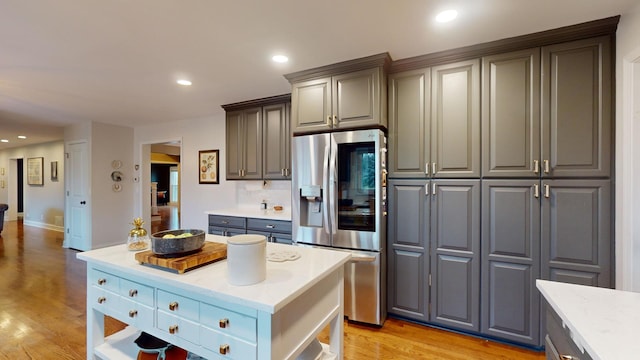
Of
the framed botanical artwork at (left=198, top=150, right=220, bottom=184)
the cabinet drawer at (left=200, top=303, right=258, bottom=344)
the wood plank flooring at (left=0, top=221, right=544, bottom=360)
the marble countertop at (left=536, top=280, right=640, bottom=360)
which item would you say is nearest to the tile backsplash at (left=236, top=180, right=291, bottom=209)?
the framed botanical artwork at (left=198, top=150, right=220, bottom=184)

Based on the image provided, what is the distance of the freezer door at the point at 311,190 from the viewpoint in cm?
256

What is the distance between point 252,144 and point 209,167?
1.25m

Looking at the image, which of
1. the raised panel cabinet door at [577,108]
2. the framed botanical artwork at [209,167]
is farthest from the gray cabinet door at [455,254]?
the framed botanical artwork at [209,167]

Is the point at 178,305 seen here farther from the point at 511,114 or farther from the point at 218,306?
the point at 511,114

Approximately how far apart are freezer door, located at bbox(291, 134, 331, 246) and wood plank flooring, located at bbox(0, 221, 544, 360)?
855mm

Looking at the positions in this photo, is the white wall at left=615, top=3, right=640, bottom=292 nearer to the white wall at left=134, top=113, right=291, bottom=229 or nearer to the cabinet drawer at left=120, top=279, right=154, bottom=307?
the cabinet drawer at left=120, top=279, right=154, bottom=307

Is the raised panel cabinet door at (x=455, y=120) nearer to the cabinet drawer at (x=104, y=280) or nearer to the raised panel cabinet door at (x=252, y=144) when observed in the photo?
the raised panel cabinet door at (x=252, y=144)

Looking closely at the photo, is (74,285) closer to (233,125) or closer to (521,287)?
(233,125)

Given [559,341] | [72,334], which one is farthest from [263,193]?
[559,341]

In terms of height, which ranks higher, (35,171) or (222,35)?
(222,35)

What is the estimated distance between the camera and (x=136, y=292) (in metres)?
1.33

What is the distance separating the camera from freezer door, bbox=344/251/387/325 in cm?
240

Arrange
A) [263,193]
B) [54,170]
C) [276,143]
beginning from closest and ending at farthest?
1. [276,143]
2. [263,193]
3. [54,170]

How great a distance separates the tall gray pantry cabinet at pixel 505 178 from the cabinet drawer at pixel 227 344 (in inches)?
68.8
